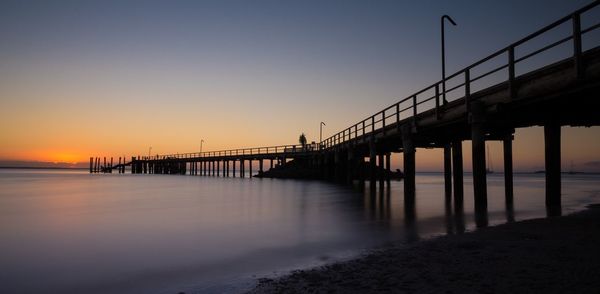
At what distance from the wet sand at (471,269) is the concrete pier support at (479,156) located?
14.1ft

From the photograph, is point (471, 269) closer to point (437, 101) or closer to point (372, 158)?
point (437, 101)

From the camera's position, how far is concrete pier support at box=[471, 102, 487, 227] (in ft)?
36.9

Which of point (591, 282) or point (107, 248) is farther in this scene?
point (107, 248)

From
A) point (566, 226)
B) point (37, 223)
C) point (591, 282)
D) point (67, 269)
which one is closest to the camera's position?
point (591, 282)

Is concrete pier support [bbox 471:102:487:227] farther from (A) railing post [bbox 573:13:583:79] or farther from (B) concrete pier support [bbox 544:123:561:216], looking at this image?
(A) railing post [bbox 573:13:583:79]

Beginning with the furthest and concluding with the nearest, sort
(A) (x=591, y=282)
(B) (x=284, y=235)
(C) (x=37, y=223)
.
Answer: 1. (C) (x=37, y=223)
2. (B) (x=284, y=235)
3. (A) (x=591, y=282)

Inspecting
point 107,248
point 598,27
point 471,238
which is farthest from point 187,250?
point 598,27

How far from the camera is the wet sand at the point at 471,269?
4439mm

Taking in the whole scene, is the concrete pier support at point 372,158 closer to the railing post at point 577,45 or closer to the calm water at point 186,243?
the calm water at point 186,243

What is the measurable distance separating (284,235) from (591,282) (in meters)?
7.10

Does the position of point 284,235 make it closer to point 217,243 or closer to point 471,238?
point 217,243

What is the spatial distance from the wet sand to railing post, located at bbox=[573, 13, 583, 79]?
2967 mm

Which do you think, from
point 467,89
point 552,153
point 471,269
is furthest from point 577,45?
point 552,153

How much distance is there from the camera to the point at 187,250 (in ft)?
28.4
